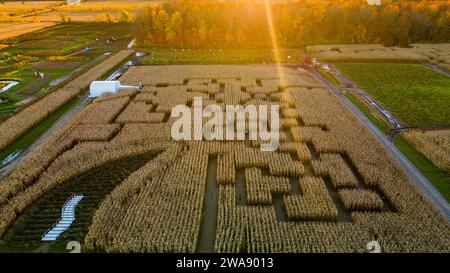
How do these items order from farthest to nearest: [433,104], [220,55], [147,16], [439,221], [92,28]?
[92,28], [147,16], [220,55], [433,104], [439,221]

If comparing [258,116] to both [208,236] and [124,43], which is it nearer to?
[208,236]

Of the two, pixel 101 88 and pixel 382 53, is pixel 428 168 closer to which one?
pixel 101 88

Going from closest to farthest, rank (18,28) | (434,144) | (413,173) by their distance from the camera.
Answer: (413,173), (434,144), (18,28)

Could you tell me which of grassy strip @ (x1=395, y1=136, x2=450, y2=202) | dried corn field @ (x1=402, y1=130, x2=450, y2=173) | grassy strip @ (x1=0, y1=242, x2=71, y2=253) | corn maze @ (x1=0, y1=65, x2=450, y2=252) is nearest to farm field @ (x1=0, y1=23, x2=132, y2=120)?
corn maze @ (x1=0, y1=65, x2=450, y2=252)

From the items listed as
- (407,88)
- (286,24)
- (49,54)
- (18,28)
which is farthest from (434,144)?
(18,28)

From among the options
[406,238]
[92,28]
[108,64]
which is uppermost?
[92,28]

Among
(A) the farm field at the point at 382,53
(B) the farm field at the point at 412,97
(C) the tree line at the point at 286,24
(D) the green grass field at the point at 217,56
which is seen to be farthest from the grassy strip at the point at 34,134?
(A) the farm field at the point at 382,53

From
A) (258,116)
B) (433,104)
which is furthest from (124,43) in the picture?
(433,104)
